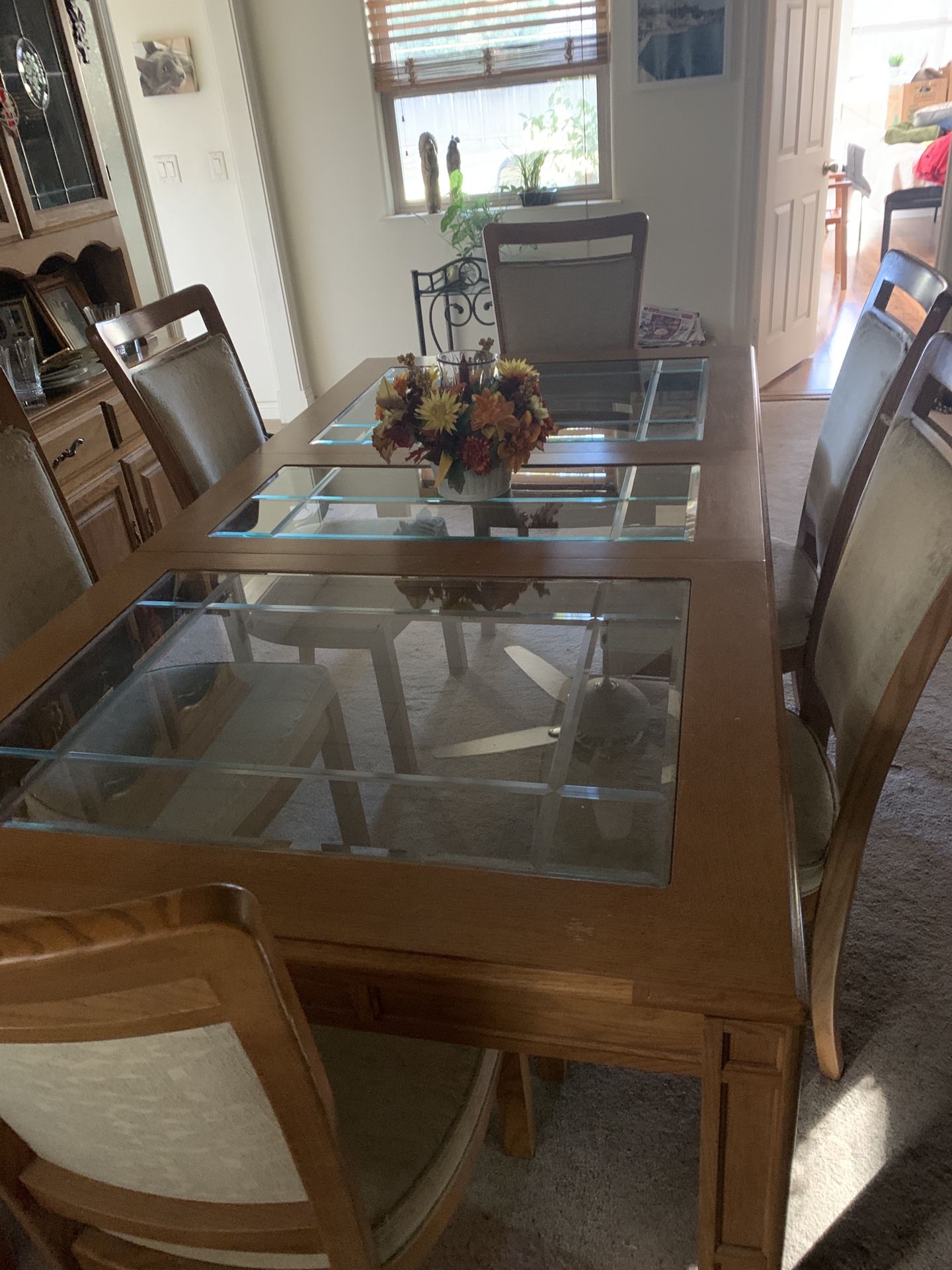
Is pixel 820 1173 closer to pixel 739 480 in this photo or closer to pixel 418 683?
pixel 418 683

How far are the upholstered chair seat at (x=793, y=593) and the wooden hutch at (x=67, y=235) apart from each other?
5.80ft

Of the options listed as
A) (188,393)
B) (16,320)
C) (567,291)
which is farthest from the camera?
(16,320)

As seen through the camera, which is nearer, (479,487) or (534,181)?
(479,487)

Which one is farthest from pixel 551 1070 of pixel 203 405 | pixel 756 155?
pixel 756 155

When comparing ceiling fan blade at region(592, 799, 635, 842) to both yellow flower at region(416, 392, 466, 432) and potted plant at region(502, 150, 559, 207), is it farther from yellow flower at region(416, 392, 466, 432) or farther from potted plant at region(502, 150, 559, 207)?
potted plant at region(502, 150, 559, 207)

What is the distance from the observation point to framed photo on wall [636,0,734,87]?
3.57 meters

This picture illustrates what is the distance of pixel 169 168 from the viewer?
4.23 m

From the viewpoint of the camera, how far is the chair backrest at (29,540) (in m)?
1.46

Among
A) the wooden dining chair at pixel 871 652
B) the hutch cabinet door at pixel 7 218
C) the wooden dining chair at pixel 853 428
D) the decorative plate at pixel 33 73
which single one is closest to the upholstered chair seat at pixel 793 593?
the wooden dining chair at pixel 853 428

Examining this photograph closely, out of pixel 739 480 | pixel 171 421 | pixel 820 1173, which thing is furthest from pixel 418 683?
pixel 171 421

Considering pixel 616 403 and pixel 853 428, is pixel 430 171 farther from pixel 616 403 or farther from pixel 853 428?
pixel 853 428

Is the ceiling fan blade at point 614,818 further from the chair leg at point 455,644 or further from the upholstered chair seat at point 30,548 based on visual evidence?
the upholstered chair seat at point 30,548

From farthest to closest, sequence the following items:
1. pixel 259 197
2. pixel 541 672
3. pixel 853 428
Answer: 1. pixel 259 197
2. pixel 853 428
3. pixel 541 672

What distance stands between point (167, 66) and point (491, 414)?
357cm
